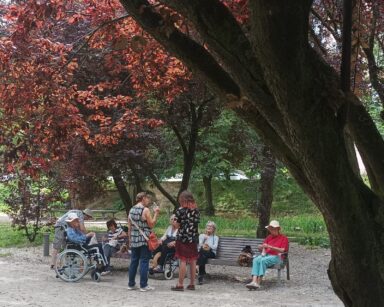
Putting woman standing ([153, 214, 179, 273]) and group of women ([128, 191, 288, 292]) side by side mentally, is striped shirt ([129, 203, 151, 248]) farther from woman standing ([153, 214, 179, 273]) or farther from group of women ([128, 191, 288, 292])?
woman standing ([153, 214, 179, 273])

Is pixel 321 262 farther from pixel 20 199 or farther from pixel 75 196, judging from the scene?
pixel 20 199

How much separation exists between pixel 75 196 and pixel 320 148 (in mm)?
12837

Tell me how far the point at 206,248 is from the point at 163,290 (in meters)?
1.33

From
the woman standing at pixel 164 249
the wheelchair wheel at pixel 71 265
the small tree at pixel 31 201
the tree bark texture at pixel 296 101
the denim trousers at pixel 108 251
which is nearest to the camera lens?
the tree bark texture at pixel 296 101

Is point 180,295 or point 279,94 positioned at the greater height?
point 279,94

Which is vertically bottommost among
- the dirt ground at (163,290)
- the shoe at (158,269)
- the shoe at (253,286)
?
the dirt ground at (163,290)

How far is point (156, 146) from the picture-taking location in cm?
1288

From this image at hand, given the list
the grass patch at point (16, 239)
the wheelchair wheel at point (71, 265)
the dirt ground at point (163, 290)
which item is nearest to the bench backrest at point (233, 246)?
the dirt ground at point (163, 290)

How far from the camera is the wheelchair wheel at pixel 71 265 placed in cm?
1003

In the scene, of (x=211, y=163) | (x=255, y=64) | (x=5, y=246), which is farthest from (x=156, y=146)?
(x=211, y=163)

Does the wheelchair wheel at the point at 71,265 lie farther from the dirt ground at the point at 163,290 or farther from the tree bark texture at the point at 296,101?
the tree bark texture at the point at 296,101

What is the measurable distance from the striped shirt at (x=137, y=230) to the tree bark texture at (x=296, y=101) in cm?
618

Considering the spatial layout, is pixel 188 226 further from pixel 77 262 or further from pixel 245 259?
pixel 77 262

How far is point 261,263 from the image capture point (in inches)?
369
